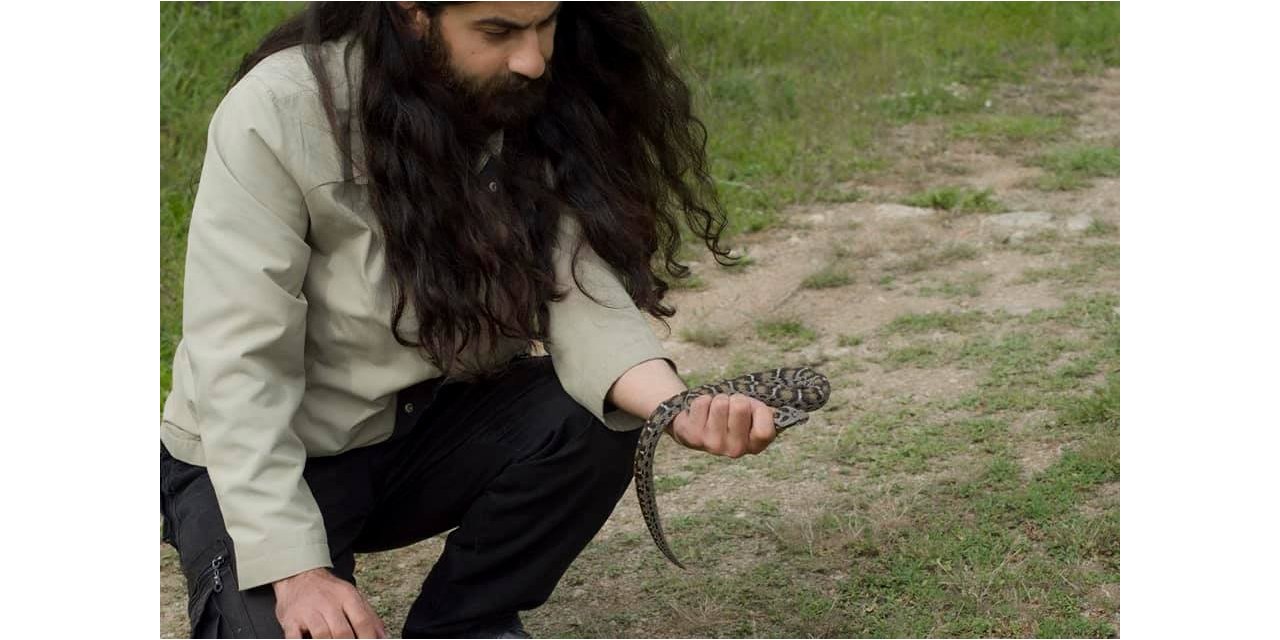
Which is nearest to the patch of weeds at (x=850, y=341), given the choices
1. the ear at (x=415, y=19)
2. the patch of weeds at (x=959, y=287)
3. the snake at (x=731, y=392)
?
the patch of weeds at (x=959, y=287)

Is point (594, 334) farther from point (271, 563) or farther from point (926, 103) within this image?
point (926, 103)

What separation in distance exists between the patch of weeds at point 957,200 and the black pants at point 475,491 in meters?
3.96

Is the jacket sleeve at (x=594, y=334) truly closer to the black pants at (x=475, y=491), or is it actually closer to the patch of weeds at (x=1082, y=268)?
the black pants at (x=475, y=491)

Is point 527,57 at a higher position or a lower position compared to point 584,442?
higher

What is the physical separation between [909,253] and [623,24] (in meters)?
3.44

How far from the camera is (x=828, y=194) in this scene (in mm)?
A: 7188

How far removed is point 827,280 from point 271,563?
145 inches

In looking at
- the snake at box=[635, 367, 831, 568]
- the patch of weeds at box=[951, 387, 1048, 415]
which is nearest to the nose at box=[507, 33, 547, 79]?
the snake at box=[635, 367, 831, 568]

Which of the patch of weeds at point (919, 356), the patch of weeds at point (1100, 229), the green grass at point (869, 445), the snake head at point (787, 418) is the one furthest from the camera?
the patch of weeds at point (1100, 229)

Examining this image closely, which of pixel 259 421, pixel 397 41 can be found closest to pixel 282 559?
pixel 259 421

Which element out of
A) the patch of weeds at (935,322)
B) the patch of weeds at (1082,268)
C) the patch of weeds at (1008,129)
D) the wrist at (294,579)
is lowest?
the patch of weeds at (1008,129)

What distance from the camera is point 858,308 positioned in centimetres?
592

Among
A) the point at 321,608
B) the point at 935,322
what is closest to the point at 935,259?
the point at 935,322

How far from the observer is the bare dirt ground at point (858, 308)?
4070 millimetres
